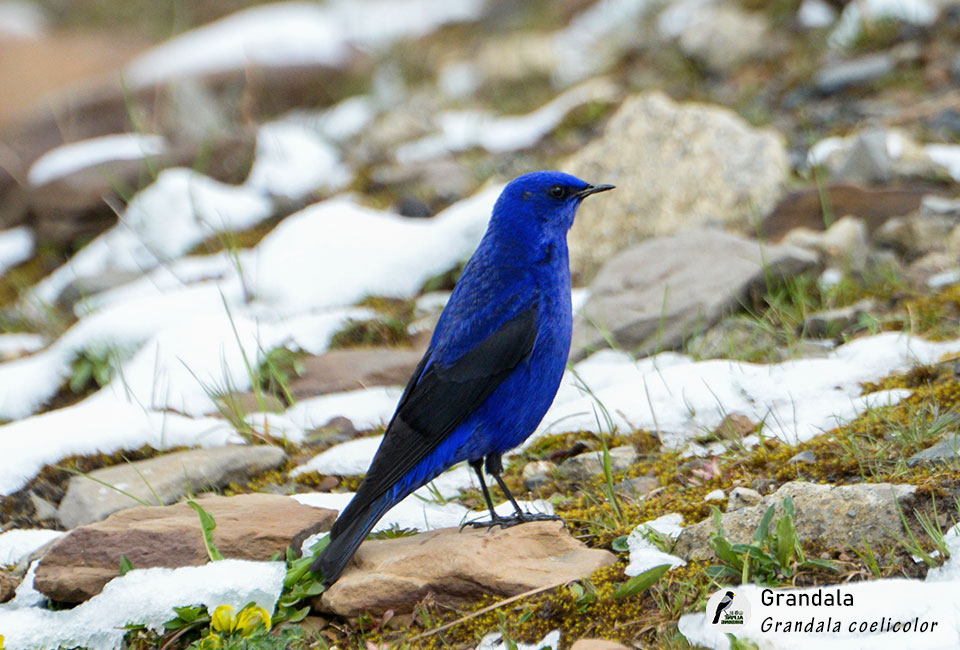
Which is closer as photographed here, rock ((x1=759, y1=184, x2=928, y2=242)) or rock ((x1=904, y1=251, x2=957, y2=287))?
rock ((x1=904, y1=251, x2=957, y2=287))

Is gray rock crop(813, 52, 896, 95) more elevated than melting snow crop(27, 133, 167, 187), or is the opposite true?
melting snow crop(27, 133, 167, 187)

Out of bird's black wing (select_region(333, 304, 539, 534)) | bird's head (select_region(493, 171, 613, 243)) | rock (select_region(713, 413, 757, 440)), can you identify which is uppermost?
bird's head (select_region(493, 171, 613, 243))

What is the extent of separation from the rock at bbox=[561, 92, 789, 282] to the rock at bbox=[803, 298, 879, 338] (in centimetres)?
120

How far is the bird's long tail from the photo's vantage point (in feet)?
9.46

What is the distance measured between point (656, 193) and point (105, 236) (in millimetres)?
3537

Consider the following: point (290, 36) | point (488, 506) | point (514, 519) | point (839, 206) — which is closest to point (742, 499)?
point (514, 519)

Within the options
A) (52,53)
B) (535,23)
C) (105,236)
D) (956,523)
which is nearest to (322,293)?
(105,236)

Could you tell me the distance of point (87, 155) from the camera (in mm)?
7379

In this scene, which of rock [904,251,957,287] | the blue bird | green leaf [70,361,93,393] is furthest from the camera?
green leaf [70,361,93,393]

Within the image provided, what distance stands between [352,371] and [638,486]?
1.65 metres

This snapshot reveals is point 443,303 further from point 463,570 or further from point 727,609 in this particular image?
point 727,609

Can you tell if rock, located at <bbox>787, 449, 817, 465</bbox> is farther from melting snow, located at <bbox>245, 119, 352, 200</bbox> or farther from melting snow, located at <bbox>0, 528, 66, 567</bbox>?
melting snow, located at <bbox>245, 119, 352, 200</bbox>

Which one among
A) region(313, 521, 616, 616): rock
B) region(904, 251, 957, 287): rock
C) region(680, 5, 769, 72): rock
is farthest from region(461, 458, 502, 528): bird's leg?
region(680, 5, 769, 72): rock

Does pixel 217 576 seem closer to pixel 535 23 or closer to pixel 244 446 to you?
pixel 244 446
